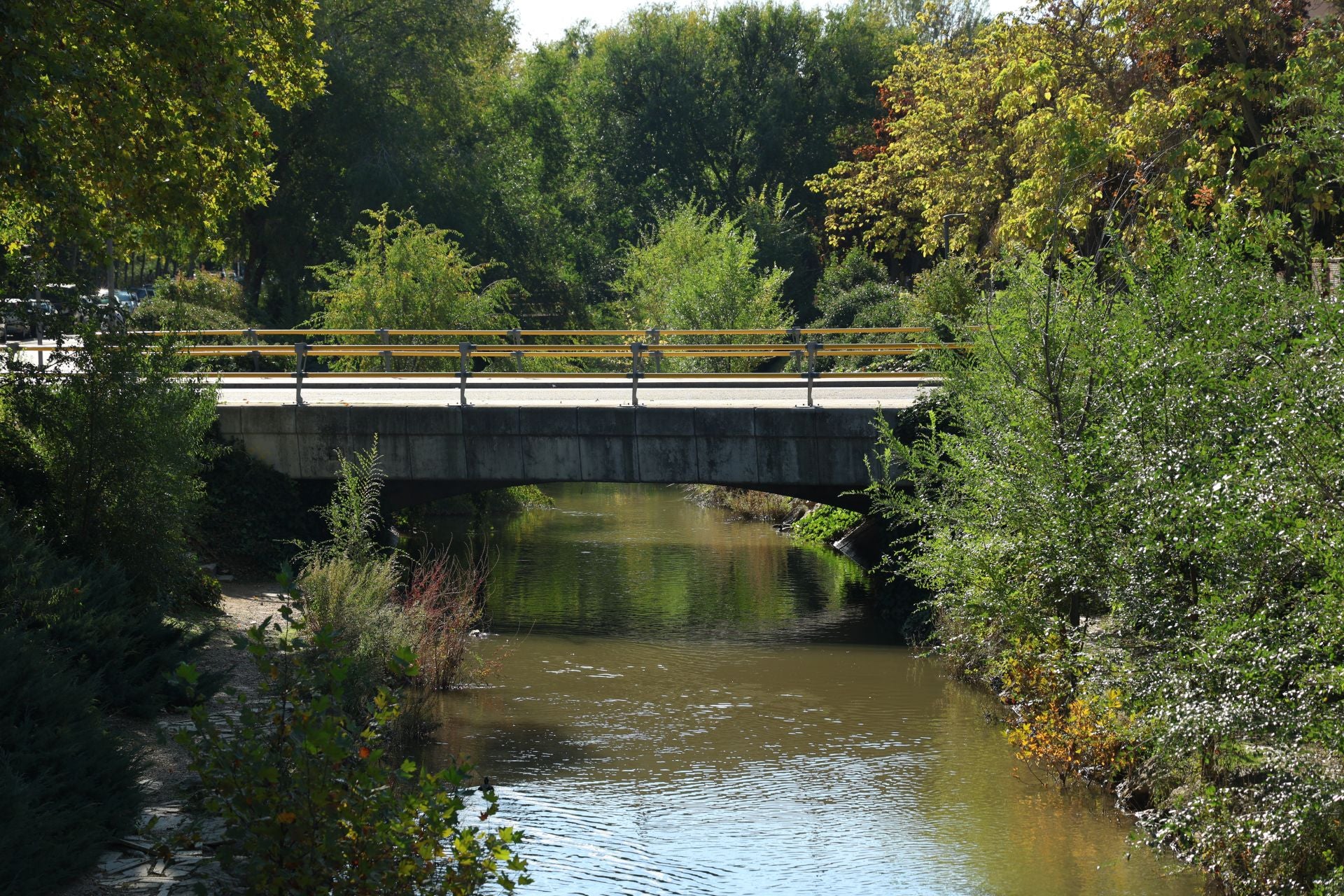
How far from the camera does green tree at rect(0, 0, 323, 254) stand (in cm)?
1023

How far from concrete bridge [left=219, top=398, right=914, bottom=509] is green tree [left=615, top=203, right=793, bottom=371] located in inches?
345

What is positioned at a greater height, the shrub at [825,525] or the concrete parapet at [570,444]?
the concrete parapet at [570,444]

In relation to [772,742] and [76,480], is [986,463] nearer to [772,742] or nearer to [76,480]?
[772,742]

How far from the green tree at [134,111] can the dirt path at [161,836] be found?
4297 mm

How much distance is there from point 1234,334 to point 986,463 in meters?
3.18

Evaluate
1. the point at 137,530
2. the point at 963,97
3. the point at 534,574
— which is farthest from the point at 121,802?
the point at 963,97

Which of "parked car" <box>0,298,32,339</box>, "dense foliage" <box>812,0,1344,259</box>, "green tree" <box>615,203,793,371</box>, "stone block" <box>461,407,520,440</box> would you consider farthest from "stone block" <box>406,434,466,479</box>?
"green tree" <box>615,203,793,371</box>

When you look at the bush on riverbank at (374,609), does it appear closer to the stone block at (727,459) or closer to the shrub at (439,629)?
the shrub at (439,629)

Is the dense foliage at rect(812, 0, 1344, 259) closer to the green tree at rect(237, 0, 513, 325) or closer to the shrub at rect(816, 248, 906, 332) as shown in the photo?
the shrub at rect(816, 248, 906, 332)

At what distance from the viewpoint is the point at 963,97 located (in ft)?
92.9

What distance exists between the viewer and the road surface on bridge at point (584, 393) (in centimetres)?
1806

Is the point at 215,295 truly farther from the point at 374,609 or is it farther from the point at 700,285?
the point at 374,609

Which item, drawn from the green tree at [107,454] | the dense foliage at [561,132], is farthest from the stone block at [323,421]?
the dense foliage at [561,132]

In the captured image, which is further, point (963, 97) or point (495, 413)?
point (963, 97)
